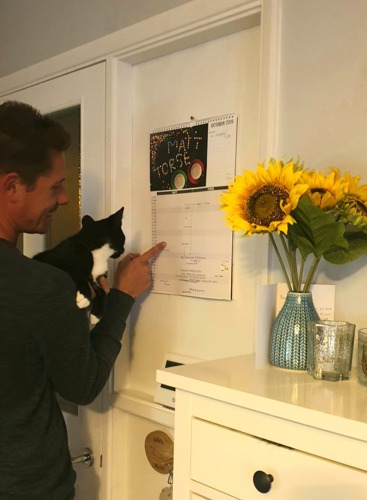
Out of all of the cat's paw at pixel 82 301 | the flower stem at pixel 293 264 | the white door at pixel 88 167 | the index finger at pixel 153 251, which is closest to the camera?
the flower stem at pixel 293 264

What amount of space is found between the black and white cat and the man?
0.13 meters

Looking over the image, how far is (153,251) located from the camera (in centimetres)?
145

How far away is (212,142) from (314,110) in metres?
0.35

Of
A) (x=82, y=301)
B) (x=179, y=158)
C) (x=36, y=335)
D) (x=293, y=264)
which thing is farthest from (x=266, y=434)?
(x=179, y=158)

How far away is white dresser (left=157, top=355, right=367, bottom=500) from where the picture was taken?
0.70 m

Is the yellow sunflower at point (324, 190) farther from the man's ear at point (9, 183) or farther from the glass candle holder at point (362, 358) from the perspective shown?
the man's ear at point (9, 183)

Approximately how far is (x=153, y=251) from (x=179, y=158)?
0.27 m

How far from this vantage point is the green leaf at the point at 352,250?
2.96 ft

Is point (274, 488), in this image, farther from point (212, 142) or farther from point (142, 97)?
point (142, 97)

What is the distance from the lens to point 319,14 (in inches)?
42.1

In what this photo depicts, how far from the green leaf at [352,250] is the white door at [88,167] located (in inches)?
32.8

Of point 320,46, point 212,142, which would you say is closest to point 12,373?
point 212,142

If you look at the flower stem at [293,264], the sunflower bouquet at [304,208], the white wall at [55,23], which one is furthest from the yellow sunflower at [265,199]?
the white wall at [55,23]

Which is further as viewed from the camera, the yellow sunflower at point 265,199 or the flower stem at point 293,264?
the flower stem at point 293,264
